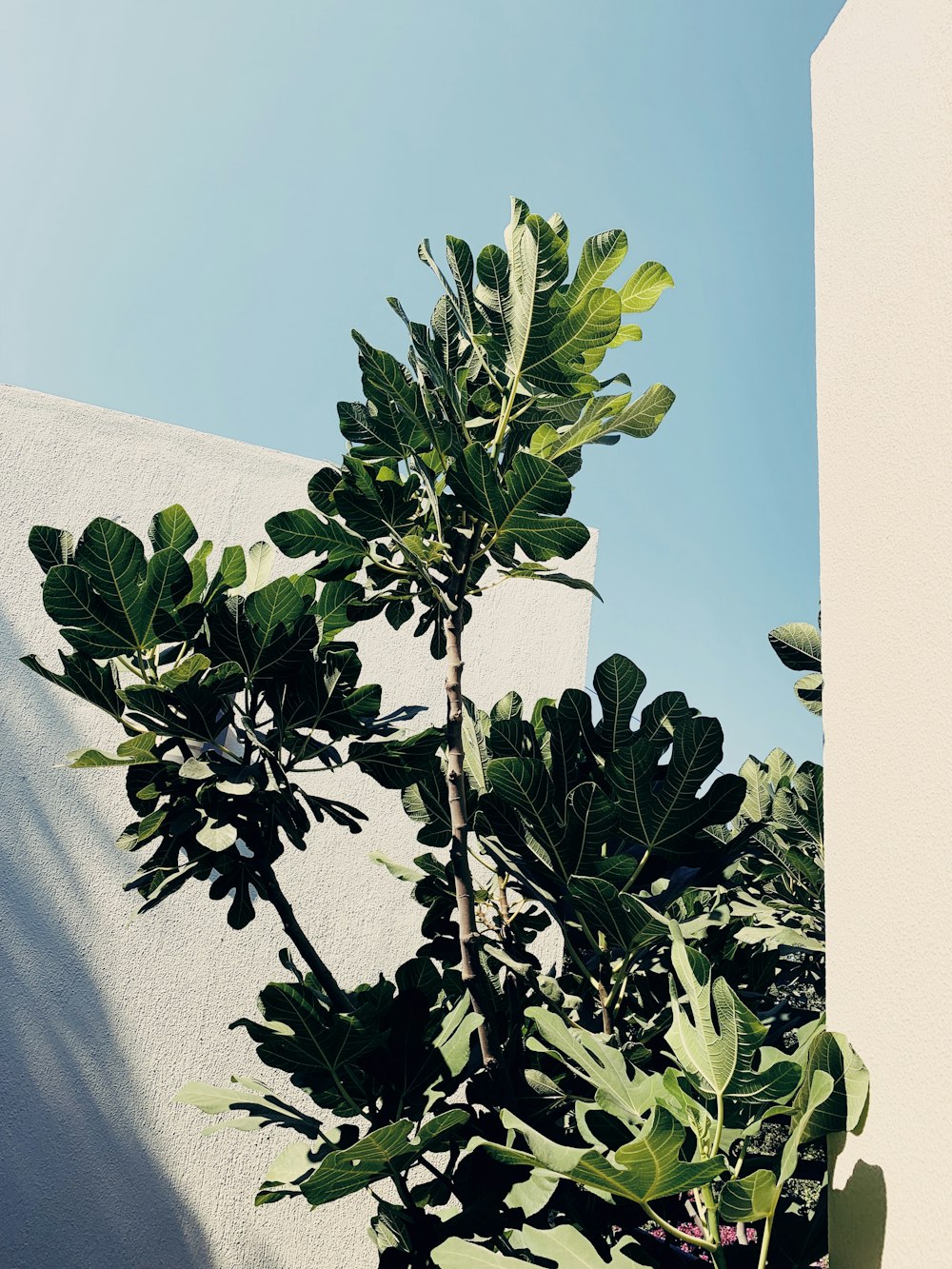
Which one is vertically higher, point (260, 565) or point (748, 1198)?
point (260, 565)

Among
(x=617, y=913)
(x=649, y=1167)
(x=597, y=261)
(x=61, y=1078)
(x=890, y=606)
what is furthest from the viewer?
(x=61, y=1078)

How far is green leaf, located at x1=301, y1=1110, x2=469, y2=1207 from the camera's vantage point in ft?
3.13

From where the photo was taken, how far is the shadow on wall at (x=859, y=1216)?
860 mm

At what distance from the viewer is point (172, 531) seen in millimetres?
1325

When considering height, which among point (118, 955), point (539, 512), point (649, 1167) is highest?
point (539, 512)

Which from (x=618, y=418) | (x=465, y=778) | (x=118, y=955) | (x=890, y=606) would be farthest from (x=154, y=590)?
(x=118, y=955)

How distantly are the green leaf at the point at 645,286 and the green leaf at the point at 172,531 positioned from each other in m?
0.69

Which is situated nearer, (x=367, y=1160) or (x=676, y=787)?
(x=367, y=1160)

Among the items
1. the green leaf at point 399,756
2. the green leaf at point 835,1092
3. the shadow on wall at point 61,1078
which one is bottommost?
the shadow on wall at point 61,1078

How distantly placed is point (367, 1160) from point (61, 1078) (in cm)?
228

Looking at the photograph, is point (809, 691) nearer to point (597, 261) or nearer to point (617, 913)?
point (617, 913)

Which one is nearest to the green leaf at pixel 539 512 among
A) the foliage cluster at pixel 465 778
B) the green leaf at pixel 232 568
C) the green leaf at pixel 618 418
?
the foliage cluster at pixel 465 778

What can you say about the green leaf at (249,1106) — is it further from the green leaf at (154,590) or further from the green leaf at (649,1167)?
the green leaf at (154,590)

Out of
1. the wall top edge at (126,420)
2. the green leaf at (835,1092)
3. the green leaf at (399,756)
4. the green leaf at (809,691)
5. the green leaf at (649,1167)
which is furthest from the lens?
the wall top edge at (126,420)
